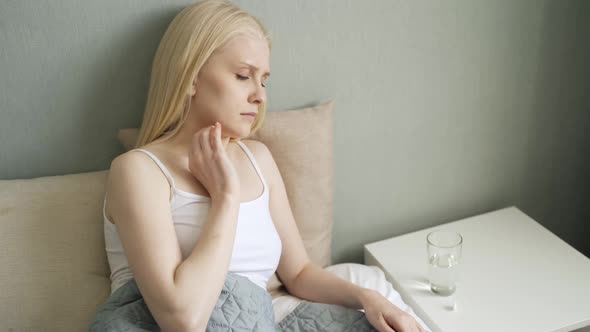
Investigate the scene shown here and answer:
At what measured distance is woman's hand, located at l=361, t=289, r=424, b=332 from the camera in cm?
123

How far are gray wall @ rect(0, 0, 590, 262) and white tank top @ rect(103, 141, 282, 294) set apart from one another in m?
0.27

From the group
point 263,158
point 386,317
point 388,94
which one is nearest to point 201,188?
point 263,158

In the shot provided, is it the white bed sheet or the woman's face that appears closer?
the woman's face

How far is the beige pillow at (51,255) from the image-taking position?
1285mm

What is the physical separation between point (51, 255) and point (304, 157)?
24.4 inches

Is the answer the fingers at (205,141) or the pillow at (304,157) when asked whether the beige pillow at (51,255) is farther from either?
the fingers at (205,141)

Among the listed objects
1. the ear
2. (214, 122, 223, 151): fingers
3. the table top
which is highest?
the ear

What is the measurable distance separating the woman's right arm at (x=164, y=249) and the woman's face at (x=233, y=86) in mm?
162

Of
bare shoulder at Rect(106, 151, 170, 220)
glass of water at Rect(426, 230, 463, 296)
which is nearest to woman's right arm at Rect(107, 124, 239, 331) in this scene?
bare shoulder at Rect(106, 151, 170, 220)

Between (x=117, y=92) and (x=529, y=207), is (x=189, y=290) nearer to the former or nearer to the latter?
(x=117, y=92)

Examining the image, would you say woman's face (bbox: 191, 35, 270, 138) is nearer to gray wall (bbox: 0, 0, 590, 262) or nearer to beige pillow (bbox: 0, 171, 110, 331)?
gray wall (bbox: 0, 0, 590, 262)

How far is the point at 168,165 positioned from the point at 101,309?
12.4 inches

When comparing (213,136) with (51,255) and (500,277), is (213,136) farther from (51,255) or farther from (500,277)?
(500,277)

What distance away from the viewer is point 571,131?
183 cm
